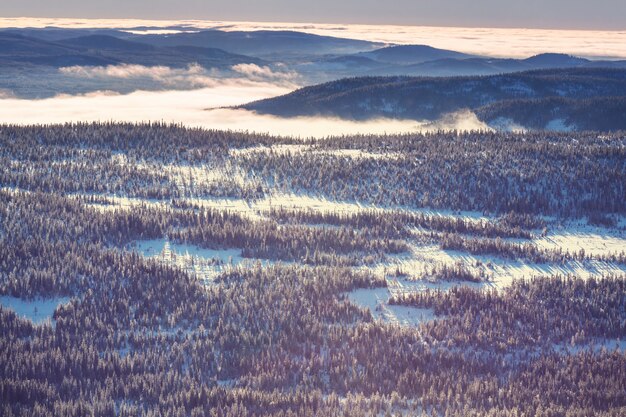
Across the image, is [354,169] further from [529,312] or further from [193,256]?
[529,312]

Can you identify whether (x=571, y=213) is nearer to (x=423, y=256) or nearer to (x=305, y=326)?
(x=423, y=256)

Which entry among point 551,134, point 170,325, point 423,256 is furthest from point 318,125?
point 170,325

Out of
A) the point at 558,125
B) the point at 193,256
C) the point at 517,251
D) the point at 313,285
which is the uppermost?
the point at 313,285

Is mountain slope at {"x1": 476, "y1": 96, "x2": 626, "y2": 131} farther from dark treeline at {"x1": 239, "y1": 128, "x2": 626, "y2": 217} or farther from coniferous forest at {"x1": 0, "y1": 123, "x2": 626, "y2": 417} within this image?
coniferous forest at {"x1": 0, "y1": 123, "x2": 626, "y2": 417}

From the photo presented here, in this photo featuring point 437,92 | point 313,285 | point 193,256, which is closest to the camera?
point 313,285

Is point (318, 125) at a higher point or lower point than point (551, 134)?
lower

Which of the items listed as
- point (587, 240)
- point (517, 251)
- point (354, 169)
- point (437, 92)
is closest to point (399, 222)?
point (517, 251)

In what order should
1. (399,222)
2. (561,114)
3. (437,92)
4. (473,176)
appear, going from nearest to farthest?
(399,222), (473,176), (561,114), (437,92)

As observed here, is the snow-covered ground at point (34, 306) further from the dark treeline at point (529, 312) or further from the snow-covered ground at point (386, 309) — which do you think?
the dark treeline at point (529, 312)
